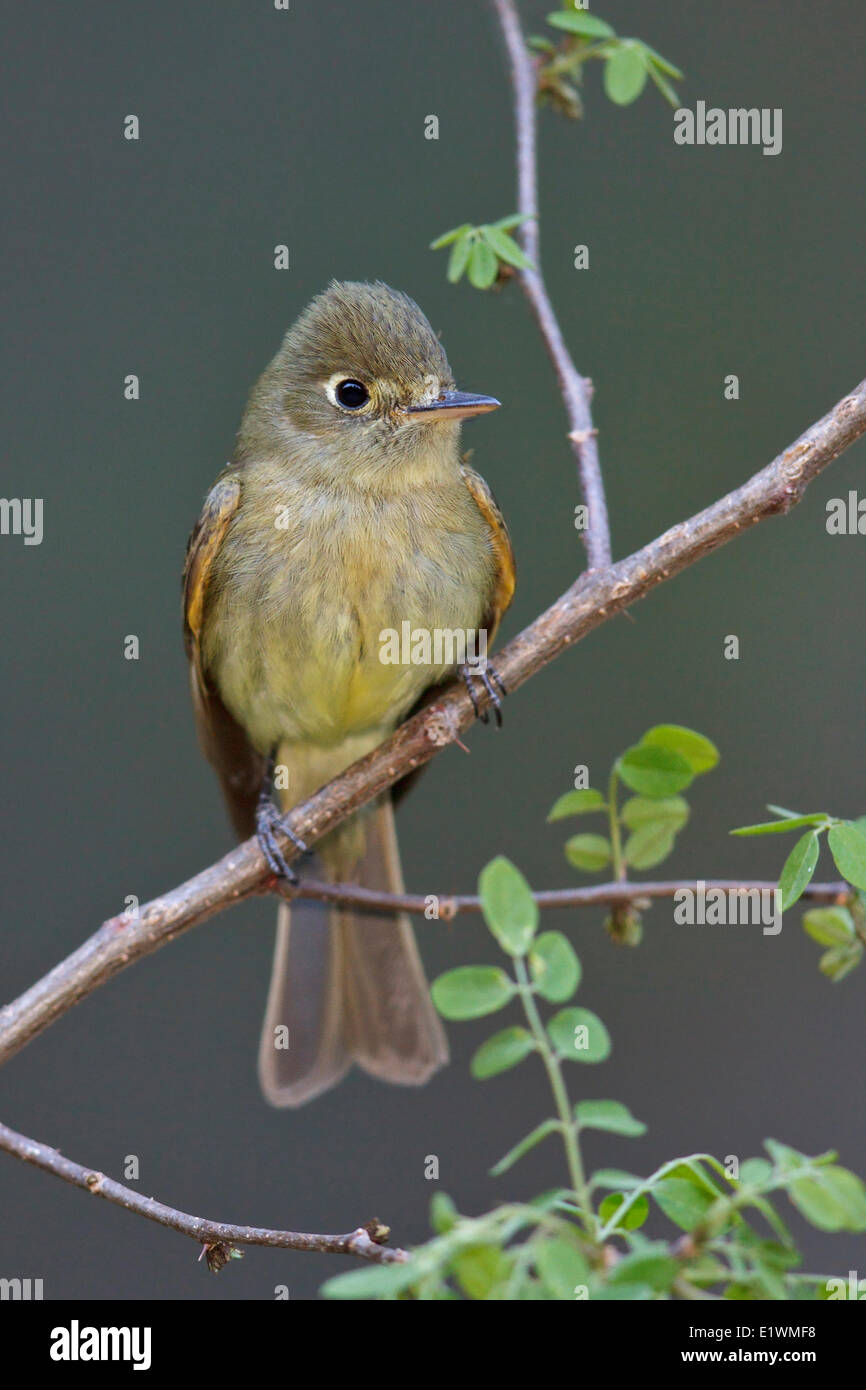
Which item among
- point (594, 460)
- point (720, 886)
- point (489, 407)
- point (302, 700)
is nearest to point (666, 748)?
point (720, 886)

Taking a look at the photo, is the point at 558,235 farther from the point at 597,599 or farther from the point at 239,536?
the point at 597,599

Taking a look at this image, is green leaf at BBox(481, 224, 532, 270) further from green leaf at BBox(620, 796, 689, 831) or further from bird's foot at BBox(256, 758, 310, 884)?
bird's foot at BBox(256, 758, 310, 884)

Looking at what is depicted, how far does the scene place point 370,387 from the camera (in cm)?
328

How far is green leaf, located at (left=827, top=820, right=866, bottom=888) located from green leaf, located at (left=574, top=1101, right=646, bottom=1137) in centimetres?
53

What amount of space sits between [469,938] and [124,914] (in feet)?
7.36

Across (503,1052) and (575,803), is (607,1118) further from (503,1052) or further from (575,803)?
(575,803)

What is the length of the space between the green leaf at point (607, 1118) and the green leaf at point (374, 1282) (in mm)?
291

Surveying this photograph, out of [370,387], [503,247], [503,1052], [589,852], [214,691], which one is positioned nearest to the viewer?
[503,1052]

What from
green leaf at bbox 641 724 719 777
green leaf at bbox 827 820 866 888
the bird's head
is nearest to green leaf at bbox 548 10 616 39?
the bird's head

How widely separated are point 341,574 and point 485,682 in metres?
0.55

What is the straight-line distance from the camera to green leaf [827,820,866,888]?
1.80 meters

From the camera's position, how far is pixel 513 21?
11.0 feet

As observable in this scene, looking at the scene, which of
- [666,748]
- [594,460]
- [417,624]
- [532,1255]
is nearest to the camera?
[532,1255]

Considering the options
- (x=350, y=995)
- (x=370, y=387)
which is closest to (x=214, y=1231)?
(x=350, y=995)
